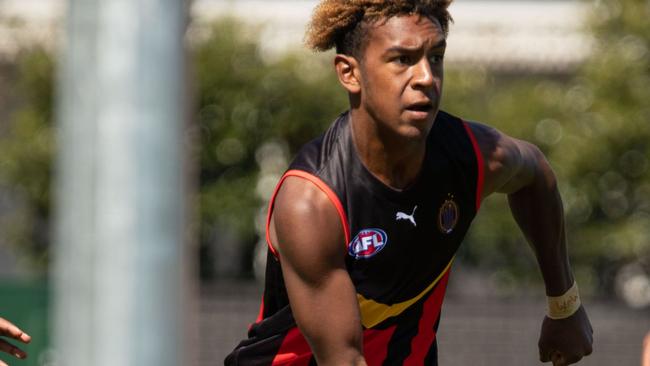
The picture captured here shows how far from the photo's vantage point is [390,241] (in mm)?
4809

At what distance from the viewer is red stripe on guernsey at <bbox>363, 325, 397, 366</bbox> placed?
16.5 ft

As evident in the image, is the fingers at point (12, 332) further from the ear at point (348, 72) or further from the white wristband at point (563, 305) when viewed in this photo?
the white wristband at point (563, 305)

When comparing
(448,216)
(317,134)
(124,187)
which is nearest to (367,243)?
(448,216)

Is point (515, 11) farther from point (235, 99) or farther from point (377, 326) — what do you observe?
point (377, 326)

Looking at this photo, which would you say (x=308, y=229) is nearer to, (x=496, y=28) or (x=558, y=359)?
(x=558, y=359)

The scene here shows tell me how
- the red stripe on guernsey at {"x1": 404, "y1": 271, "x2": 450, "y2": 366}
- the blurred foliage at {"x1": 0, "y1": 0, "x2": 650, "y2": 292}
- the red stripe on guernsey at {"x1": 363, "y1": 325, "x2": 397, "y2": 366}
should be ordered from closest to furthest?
the red stripe on guernsey at {"x1": 363, "y1": 325, "x2": 397, "y2": 366} < the red stripe on guernsey at {"x1": 404, "y1": 271, "x2": 450, "y2": 366} < the blurred foliage at {"x1": 0, "y1": 0, "x2": 650, "y2": 292}

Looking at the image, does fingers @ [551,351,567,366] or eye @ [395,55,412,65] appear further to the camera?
fingers @ [551,351,567,366]

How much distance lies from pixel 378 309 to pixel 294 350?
350 millimetres

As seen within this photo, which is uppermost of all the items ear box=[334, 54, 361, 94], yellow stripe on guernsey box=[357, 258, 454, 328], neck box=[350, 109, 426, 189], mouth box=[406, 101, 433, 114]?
ear box=[334, 54, 361, 94]

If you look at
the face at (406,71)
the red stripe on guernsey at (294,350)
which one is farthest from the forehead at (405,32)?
the red stripe on guernsey at (294,350)

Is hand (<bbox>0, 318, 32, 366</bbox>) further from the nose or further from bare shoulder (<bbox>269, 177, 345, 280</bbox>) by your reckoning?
the nose

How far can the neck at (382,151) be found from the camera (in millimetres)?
4750

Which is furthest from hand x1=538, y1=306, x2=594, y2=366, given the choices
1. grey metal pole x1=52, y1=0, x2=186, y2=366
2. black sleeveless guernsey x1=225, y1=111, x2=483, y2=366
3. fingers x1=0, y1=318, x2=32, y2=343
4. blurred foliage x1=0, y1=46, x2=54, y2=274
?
blurred foliage x1=0, y1=46, x2=54, y2=274

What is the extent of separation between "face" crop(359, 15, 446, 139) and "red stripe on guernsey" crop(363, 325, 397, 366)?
2.53 ft
